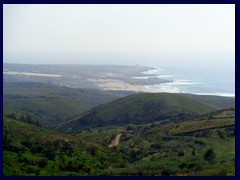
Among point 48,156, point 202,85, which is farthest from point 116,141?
point 202,85

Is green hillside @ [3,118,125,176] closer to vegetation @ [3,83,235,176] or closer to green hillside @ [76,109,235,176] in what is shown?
vegetation @ [3,83,235,176]

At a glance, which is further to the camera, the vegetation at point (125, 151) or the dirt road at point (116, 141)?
the dirt road at point (116, 141)

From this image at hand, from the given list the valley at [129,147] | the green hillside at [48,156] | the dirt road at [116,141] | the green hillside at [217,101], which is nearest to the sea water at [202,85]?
the green hillside at [217,101]

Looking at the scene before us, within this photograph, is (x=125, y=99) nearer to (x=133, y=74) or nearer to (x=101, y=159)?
(x=101, y=159)

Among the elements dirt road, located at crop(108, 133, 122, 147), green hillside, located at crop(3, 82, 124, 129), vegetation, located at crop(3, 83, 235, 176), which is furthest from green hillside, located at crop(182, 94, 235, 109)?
dirt road, located at crop(108, 133, 122, 147)

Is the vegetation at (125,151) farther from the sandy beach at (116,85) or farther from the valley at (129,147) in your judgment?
the sandy beach at (116,85)
